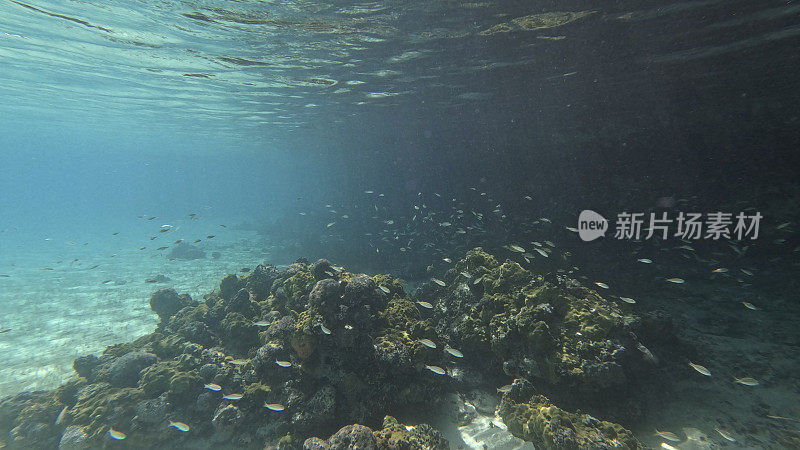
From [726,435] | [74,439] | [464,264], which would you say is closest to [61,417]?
[74,439]

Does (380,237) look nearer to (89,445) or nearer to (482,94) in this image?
(482,94)

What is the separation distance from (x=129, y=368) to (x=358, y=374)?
6.93 metres

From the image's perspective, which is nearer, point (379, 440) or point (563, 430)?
point (379, 440)

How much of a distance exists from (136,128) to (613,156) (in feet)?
184

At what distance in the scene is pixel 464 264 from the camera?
10258 millimetres

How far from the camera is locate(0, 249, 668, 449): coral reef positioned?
20.3 ft

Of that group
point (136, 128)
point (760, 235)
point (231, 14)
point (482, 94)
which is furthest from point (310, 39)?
point (136, 128)

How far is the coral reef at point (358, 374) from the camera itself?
6.18 metres

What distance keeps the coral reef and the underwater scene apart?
0.06 m

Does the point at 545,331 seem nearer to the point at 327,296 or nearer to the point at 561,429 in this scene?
the point at 561,429

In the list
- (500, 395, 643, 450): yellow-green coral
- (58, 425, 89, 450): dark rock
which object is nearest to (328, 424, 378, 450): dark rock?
(500, 395, 643, 450): yellow-green coral

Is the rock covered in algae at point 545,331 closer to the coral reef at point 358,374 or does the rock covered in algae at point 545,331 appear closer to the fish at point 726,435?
the coral reef at point 358,374

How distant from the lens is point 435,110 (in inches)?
1117

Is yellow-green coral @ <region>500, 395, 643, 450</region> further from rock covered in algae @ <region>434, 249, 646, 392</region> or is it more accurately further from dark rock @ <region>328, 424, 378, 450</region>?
dark rock @ <region>328, 424, 378, 450</region>
